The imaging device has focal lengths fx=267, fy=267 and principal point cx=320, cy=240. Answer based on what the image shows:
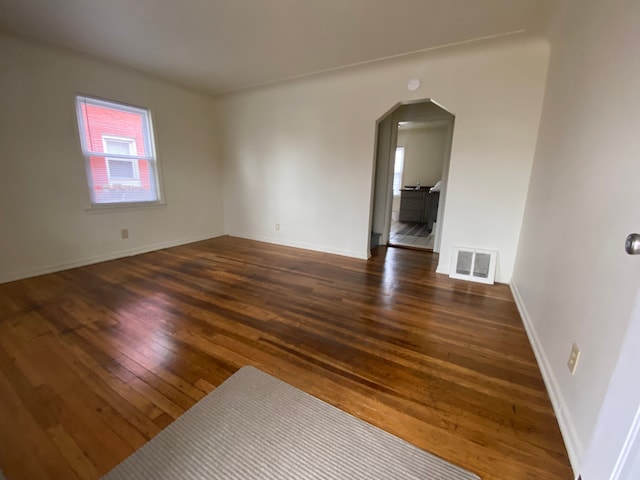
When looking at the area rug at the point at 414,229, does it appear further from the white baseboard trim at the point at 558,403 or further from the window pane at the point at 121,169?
the window pane at the point at 121,169

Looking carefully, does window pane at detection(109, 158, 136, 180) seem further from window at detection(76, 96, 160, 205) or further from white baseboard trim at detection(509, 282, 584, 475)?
white baseboard trim at detection(509, 282, 584, 475)

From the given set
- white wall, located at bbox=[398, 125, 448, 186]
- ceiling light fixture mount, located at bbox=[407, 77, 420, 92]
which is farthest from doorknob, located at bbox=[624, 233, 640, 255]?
white wall, located at bbox=[398, 125, 448, 186]

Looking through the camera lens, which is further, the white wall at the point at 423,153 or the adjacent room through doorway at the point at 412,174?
the white wall at the point at 423,153

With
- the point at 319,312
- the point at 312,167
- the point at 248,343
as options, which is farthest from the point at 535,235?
the point at 312,167

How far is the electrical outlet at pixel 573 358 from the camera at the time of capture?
1.24 metres

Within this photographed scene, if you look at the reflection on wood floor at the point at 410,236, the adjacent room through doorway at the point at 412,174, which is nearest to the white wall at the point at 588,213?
the adjacent room through doorway at the point at 412,174

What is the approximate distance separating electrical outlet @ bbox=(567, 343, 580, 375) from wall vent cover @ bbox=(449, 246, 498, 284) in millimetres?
1862

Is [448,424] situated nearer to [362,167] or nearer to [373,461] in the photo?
[373,461]

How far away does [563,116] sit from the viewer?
194 centimetres

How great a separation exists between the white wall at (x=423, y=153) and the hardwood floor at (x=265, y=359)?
5.26 metres

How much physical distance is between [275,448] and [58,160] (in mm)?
3913

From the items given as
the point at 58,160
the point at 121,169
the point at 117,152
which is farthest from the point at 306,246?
the point at 58,160

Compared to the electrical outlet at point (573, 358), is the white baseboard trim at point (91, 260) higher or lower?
lower

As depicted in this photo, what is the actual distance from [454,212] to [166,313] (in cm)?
320
